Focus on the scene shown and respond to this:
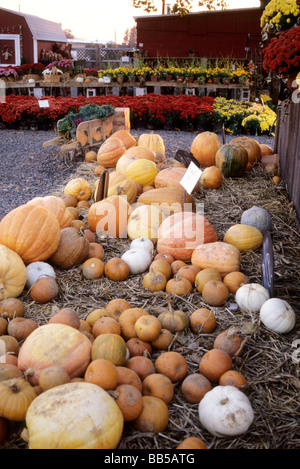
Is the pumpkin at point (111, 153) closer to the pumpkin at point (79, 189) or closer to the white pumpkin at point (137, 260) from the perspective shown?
the pumpkin at point (79, 189)

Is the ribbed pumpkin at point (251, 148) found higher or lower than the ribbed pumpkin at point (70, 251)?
higher

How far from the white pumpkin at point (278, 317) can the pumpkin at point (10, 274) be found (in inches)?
65.1

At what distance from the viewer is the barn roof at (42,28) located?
2516cm

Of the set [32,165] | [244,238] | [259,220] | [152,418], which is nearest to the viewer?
[152,418]

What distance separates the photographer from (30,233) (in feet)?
10.3

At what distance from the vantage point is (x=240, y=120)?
11.0 m

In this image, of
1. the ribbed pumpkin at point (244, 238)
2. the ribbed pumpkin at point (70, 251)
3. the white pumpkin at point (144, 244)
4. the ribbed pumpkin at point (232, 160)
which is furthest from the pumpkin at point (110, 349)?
the ribbed pumpkin at point (232, 160)

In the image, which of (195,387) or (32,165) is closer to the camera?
(195,387)

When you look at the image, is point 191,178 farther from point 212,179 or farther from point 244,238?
point 212,179

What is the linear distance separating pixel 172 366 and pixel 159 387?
153 millimetres

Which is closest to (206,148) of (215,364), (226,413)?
(215,364)

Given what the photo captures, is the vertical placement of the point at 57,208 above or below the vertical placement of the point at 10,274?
above
